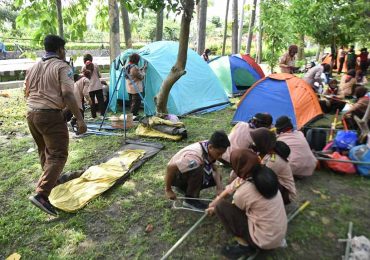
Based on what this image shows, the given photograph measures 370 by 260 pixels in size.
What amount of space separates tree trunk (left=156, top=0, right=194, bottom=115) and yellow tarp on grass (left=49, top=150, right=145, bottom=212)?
2.20 meters

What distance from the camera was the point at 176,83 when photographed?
7.93 metres

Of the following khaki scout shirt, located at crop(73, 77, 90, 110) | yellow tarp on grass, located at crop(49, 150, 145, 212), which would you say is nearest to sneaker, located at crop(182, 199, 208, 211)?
yellow tarp on grass, located at crop(49, 150, 145, 212)

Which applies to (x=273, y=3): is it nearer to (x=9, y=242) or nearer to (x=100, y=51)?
(x=9, y=242)

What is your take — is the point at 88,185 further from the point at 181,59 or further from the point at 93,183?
the point at 181,59

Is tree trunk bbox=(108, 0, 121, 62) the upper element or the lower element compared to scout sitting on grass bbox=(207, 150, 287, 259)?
upper

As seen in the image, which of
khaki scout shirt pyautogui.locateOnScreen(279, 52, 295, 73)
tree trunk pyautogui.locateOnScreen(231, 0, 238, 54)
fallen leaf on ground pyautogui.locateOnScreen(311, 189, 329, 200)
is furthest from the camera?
tree trunk pyautogui.locateOnScreen(231, 0, 238, 54)

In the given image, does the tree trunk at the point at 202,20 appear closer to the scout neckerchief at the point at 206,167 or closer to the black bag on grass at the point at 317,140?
the black bag on grass at the point at 317,140

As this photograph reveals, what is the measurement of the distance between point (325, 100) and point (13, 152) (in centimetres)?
679

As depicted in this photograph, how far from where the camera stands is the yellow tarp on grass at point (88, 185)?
3.87 m

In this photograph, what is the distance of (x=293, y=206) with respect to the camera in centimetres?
380

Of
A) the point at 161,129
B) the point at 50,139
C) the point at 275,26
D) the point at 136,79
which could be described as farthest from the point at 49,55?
the point at 275,26

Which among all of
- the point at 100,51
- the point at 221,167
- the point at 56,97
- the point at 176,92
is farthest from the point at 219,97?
the point at 100,51

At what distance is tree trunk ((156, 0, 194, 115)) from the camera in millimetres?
5902

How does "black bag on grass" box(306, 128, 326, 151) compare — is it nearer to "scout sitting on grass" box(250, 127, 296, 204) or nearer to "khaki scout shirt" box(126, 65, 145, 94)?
"scout sitting on grass" box(250, 127, 296, 204)
